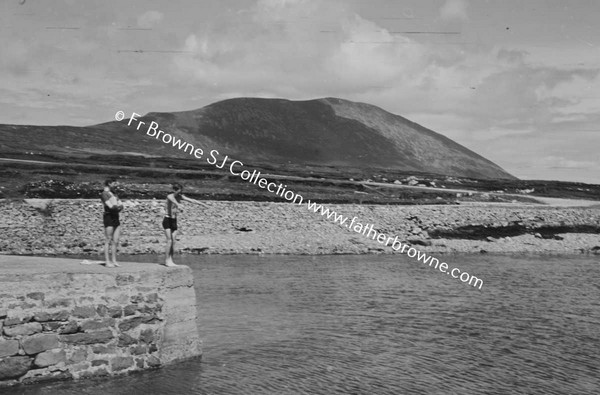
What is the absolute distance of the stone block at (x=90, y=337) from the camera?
55.3 feet

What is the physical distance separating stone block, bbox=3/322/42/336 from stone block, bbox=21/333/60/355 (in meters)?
0.15

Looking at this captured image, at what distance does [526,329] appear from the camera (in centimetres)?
2681

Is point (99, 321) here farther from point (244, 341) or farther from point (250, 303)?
point (250, 303)

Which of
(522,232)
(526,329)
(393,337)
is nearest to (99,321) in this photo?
(393,337)

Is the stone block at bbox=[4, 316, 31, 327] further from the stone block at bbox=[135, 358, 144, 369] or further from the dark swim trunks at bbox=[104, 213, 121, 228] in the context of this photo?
the dark swim trunks at bbox=[104, 213, 121, 228]

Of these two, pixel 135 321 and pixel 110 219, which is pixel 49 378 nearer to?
pixel 135 321

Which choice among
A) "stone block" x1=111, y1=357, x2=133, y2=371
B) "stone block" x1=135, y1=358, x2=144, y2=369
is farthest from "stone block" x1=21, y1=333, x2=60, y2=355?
"stone block" x1=135, y1=358, x2=144, y2=369

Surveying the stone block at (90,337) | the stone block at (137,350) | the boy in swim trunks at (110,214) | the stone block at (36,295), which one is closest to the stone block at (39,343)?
the stone block at (90,337)

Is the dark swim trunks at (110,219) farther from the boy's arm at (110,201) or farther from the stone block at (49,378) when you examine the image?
the stone block at (49,378)

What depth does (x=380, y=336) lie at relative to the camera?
24406 millimetres

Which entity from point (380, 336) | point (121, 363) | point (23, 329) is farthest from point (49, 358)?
point (380, 336)

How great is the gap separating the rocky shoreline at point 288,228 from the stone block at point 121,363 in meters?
34.1

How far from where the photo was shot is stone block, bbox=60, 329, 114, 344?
16.9 m

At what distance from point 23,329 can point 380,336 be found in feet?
43.7
